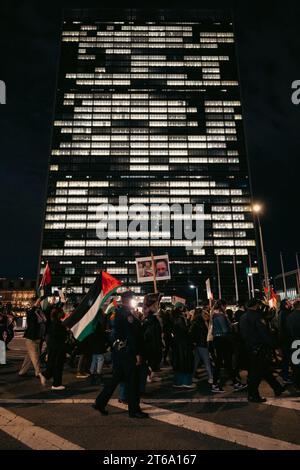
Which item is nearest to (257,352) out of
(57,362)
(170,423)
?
(170,423)

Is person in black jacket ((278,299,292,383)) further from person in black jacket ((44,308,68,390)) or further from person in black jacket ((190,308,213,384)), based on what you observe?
person in black jacket ((44,308,68,390))

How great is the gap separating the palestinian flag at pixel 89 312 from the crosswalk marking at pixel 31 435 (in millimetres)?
2106

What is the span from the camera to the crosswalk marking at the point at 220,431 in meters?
3.72

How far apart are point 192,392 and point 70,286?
109 m

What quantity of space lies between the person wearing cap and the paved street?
237 millimetres

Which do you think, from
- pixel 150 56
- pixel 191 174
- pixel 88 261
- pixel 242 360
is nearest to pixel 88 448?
pixel 242 360

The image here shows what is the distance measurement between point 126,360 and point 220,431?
1730 mm

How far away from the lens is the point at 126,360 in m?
5.03

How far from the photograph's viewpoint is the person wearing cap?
4.92 metres

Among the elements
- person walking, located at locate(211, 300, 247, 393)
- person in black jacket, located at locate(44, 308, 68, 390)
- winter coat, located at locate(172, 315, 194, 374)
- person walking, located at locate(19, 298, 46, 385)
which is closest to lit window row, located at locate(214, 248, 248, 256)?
person walking, located at locate(211, 300, 247, 393)

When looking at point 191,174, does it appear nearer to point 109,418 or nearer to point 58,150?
point 58,150

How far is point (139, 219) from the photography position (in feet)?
373

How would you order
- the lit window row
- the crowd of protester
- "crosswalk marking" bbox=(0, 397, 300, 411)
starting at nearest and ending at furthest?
"crosswalk marking" bbox=(0, 397, 300, 411)
the crowd of protester
the lit window row

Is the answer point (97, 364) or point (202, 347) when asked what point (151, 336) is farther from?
point (97, 364)
